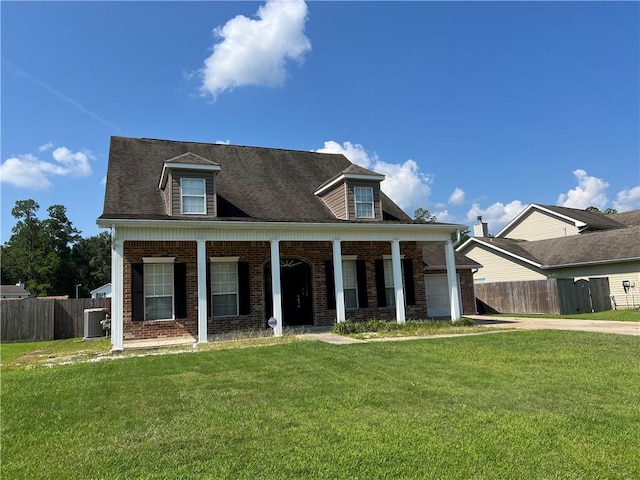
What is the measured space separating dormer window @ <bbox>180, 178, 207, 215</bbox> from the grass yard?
611cm

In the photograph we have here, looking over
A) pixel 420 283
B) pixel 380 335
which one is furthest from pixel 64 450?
pixel 420 283

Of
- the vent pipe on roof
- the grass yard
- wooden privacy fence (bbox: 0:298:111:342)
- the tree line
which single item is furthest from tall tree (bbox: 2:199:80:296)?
the grass yard

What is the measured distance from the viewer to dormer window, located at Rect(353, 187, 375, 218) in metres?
15.9

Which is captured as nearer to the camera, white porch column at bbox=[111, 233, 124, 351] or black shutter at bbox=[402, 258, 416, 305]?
white porch column at bbox=[111, 233, 124, 351]

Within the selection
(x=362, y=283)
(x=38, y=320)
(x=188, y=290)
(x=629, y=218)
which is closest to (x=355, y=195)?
(x=362, y=283)

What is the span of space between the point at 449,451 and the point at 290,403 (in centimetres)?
219

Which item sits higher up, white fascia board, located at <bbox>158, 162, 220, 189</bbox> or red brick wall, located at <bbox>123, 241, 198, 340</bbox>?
white fascia board, located at <bbox>158, 162, 220, 189</bbox>

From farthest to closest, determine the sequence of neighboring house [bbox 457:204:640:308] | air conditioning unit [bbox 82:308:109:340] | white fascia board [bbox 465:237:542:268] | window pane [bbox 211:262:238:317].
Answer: white fascia board [bbox 465:237:542:268]
neighboring house [bbox 457:204:640:308]
air conditioning unit [bbox 82:308:109:340]
window pane [bbox 211:262:238:317]

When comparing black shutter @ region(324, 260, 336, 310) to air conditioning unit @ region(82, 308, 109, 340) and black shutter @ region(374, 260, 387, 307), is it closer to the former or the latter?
black shutter @ region(374, 260, 387, 307)

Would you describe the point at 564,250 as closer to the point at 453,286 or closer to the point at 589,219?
the point at 589,219

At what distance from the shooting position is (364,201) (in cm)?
1608

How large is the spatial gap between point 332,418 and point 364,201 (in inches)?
463

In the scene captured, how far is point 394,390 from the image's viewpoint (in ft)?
19.9

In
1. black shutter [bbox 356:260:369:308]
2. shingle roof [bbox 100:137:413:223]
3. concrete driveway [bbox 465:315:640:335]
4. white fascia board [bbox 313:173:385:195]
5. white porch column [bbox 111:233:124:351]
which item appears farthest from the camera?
black shutter [bbox 356:260:369:308]
